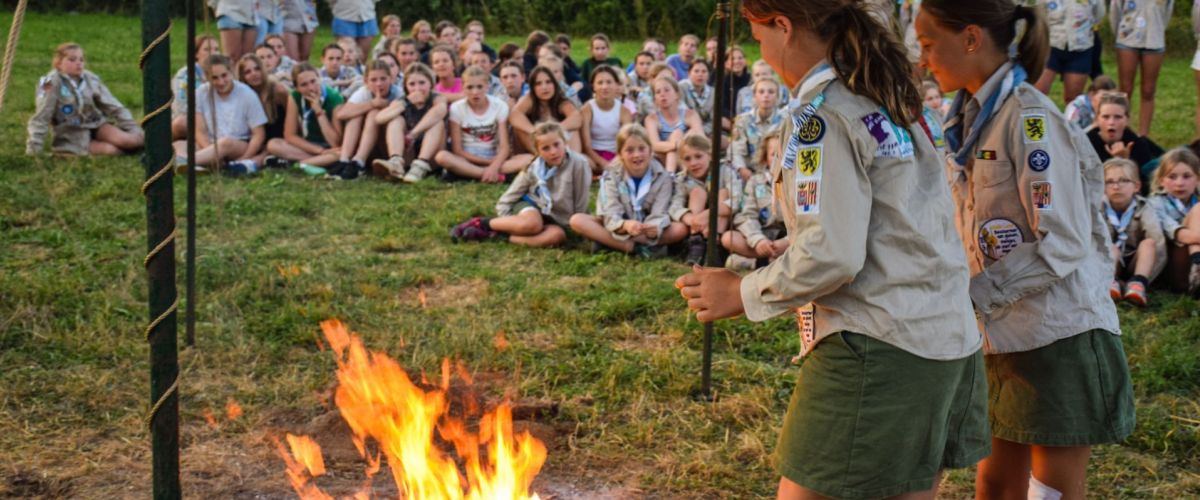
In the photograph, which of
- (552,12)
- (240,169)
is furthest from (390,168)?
(552,12)

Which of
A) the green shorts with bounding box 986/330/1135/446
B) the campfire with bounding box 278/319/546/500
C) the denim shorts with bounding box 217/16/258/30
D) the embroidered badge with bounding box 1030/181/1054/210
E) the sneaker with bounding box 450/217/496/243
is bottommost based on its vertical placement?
the campfire with bounding box 278/319/546/500

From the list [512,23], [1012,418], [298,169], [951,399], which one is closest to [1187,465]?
[1012,418]

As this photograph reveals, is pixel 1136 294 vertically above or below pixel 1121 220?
below

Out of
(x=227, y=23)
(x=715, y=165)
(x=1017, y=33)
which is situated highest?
(x=1017, y=33)

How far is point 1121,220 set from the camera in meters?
6.32

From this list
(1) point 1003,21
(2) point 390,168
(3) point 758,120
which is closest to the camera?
(1) point 1003,21

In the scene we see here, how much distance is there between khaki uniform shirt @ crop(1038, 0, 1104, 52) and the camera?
9.12 m

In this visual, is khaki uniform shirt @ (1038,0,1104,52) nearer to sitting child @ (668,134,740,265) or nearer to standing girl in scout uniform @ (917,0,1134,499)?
sitting child @ (668,134,740,265)

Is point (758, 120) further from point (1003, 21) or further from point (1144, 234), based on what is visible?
point (1003, 21)

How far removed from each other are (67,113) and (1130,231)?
7.61m

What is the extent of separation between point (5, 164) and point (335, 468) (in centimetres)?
599

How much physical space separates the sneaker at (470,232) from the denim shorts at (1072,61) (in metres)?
5.02

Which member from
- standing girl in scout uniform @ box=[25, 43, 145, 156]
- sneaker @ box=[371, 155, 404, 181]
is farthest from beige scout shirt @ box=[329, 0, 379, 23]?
sneaker @ box=[371, 155, 404, 181]

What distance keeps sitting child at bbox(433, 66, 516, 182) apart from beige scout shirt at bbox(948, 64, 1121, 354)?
638 centimetres
